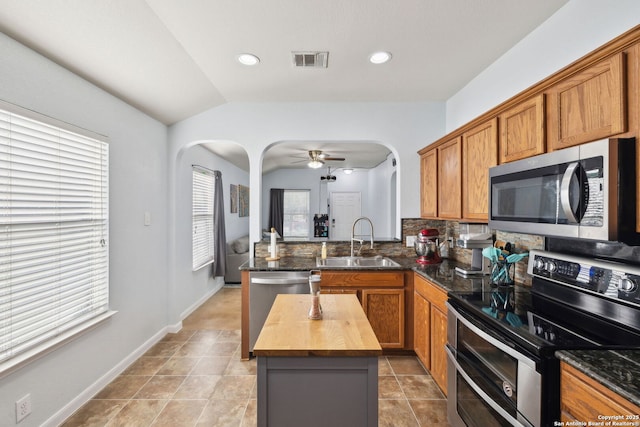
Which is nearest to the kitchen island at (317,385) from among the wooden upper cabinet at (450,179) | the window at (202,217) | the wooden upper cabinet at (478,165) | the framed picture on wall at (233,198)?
the wooden upper cabinet at (478,165)

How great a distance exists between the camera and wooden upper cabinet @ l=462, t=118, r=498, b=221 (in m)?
2.16

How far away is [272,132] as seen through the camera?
350 centimetres

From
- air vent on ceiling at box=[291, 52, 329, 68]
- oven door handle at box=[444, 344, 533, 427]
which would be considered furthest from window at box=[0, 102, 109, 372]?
oven door handle at box=[444, 344, 533, 427]

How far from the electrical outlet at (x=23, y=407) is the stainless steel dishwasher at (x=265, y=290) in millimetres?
1513

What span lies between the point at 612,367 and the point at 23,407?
2854mm

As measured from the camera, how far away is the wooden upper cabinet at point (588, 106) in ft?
4.04

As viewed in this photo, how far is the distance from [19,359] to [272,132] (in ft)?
8.99

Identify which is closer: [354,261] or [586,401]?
[586,401]

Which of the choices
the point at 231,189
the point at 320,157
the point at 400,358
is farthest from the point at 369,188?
the point at 400,358

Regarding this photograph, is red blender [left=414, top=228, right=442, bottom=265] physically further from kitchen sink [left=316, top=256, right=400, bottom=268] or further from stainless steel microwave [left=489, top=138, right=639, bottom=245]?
stainless steel microwave [left=489, top=138, right=639, bottom=245]

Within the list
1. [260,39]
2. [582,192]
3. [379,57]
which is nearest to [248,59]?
[260,39]

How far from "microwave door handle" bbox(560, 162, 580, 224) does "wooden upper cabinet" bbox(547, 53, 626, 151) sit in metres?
0.17

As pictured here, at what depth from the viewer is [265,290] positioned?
288 cm

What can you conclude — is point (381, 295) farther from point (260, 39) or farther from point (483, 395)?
point (260, 39)
